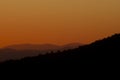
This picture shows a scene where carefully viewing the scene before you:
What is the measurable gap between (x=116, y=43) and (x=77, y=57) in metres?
4.17

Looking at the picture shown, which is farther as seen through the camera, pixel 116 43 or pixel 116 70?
pixel 116 43

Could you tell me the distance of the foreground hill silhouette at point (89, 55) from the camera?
137 ft

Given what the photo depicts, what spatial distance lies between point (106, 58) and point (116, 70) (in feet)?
12.1

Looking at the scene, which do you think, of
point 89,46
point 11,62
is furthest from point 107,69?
point 11,62

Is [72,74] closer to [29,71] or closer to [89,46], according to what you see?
[29,71]

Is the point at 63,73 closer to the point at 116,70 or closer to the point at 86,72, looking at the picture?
the point at 86,72

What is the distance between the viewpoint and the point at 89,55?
43625 mm

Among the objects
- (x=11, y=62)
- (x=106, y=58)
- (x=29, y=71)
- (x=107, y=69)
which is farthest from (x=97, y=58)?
(x=11, y=62)

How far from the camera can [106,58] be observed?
4125 centimetres

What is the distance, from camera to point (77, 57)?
44.4 m

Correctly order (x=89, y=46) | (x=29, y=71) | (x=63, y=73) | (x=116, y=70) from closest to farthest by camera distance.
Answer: (x=116, y=70) → (x=63, y=73) → (x=29, y=71) → (x=89, y=46)

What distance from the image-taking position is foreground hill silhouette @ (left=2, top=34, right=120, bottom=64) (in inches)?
1642

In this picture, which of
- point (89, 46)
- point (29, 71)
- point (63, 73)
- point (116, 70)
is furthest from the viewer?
point (89, 46)

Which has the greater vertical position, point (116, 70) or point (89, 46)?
point (89, 46)
